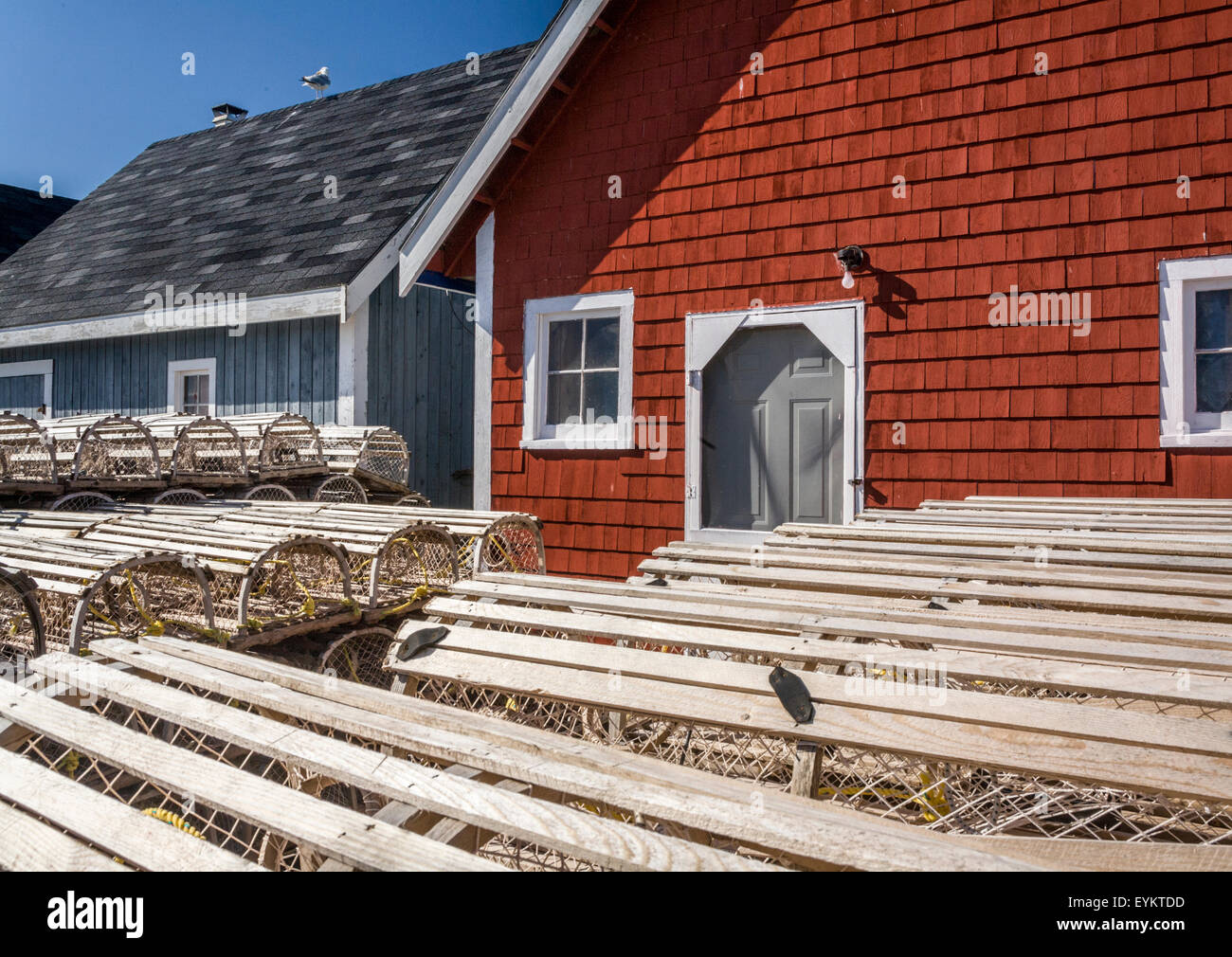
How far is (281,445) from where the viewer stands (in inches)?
331

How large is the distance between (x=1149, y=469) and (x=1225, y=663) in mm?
4127

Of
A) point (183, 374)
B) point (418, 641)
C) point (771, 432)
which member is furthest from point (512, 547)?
point (183, 374)

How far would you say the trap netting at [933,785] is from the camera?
217 centimetres

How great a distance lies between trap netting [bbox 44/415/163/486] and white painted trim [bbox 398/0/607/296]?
2.46 metres

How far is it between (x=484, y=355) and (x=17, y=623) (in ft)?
12.8

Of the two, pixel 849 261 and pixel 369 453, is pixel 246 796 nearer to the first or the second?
pixel 849 261

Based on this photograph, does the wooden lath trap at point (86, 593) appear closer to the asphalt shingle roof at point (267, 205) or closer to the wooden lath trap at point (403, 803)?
the wooden lath trap at point (403, 803)

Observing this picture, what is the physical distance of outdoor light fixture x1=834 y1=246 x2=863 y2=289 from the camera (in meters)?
6.23

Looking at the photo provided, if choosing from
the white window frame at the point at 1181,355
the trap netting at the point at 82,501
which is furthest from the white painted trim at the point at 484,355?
the white window frame at the point at 1181,355

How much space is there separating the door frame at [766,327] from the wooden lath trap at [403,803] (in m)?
4.58

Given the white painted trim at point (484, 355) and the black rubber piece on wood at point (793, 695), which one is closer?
the black rubber piece on wood at point (793, 695)

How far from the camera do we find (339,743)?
1708 millimetres

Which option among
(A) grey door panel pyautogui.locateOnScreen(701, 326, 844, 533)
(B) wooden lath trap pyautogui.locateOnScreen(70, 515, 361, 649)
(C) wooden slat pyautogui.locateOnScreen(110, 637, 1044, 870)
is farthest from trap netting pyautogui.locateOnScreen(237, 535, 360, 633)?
(C) wooden slat pyautogui.locateOnScreen(110, 637, 1044, 870)

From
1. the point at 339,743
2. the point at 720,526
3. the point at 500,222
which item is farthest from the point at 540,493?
the point at 339,743
